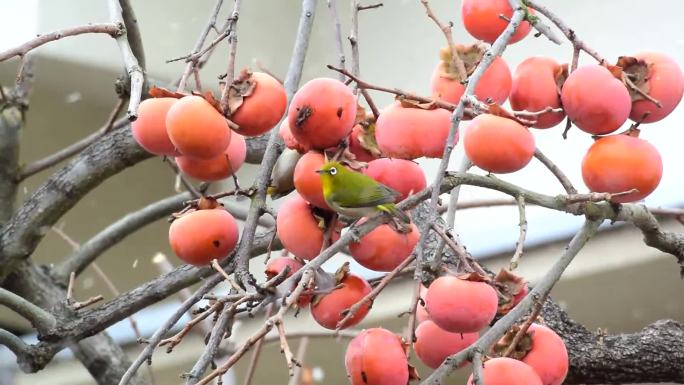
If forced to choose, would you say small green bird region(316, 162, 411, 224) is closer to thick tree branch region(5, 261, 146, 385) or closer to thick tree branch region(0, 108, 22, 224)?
thick tree branch region(5, 261, 146, 385)

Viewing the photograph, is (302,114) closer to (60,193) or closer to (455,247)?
(455,247)

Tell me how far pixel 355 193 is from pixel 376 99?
1.78 metres

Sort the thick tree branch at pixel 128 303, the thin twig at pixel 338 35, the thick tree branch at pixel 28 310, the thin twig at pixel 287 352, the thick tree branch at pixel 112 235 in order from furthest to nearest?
the thick tree branch at pixel 112 235, the thick tree branch at pixel 128 303, the thick tree branch at pixel 28 310, the thin twig at pixel 338 35, the thin twig at pixel 287 352

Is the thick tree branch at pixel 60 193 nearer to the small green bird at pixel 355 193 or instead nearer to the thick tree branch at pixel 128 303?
the thick tree branch at pixel 128 303

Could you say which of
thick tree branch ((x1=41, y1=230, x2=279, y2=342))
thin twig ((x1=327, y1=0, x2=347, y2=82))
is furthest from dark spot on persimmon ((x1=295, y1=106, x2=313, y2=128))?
thick tree branch ((x1=41, y1=230, x2=279, y2=342))

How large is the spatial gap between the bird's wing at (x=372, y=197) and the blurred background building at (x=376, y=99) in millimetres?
941

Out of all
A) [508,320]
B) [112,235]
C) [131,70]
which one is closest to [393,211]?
[508,320]

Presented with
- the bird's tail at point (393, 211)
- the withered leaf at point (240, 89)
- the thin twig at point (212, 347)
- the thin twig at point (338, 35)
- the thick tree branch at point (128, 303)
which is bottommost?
the thick tree branch at point (128, 303)

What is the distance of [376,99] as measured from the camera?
240 cm

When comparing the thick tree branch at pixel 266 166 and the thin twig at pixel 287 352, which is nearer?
the thin twig at pixel 287 352

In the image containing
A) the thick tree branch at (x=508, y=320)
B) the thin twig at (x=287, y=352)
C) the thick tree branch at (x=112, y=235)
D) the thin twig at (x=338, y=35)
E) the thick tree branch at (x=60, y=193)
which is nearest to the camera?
the thin twig at (x=287, y=352)

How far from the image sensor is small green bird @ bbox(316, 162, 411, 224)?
25.1 inches

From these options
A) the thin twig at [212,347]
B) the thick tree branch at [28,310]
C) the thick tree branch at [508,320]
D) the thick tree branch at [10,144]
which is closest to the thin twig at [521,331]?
the thick tree branch at [508,320]

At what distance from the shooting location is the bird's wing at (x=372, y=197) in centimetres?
65
